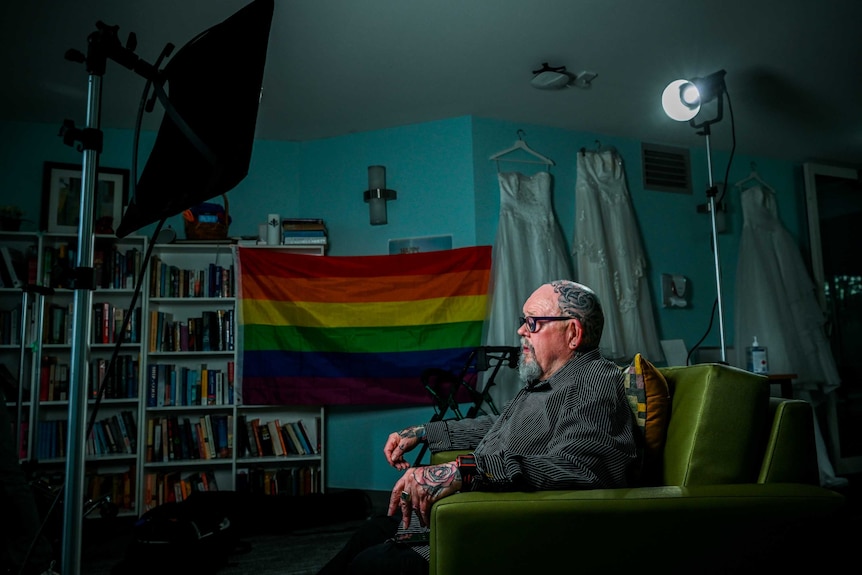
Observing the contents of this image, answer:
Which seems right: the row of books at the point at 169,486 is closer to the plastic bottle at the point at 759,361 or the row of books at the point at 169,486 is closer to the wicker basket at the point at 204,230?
the wicker basket at the point at 204,230

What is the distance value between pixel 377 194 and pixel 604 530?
316 centimetres

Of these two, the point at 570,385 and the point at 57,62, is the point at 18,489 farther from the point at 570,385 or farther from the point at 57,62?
the point at 57,62

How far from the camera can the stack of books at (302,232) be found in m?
3.83

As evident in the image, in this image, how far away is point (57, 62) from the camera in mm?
3186

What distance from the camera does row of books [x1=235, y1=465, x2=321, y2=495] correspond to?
3582 millimetres

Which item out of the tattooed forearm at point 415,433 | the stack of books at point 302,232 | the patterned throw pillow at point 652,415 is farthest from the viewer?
the stack of books at point 302,232

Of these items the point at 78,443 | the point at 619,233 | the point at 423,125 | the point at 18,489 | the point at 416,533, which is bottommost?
the point at 416,533

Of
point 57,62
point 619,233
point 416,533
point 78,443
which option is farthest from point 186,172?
point 619,233

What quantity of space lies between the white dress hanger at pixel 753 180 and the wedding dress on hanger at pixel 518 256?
1.86 m

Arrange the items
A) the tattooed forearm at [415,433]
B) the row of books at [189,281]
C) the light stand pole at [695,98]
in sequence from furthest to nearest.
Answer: the row of books at [189,281], the light stand pole at [695,98], the tattooed forearm at [415,433]

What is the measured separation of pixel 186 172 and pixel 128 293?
118 inches

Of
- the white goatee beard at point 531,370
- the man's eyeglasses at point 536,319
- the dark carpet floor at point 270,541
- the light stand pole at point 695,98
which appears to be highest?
the light stand pole at point 695,98

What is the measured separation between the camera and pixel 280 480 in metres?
3.63

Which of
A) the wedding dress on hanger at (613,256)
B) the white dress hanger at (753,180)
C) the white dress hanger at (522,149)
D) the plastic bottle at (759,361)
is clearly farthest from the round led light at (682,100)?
the white dress hanger at (753,180)
